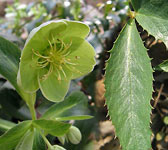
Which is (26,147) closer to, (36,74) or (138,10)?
(36,74)

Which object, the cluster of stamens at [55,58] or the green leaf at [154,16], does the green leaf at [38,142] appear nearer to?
the cluster of stamens at [55,58]

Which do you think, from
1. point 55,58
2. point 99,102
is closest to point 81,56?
point 55,58

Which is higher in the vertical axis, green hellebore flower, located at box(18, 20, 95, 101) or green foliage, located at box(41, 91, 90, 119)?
green hellebore flower, located at box(18, 20, 95, 101)

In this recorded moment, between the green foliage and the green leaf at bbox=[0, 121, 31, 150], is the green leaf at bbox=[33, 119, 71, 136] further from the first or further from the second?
the green foliage

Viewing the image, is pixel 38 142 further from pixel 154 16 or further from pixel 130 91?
pixel 154 16

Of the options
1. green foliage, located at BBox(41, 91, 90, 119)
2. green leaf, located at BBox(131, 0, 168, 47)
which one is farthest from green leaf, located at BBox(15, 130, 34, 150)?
green leaf, located at BBox(131, 0, 168, 47)

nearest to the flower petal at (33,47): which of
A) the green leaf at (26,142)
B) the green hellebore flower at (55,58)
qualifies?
the green hellebore flower at (55,58)
